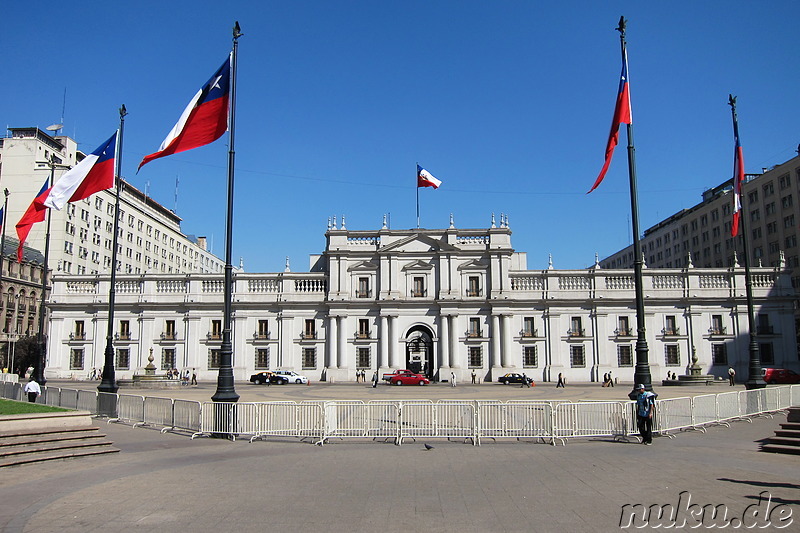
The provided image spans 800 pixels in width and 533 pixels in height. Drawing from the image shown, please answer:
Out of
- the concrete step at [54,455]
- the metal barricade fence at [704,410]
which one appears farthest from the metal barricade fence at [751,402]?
the concrete step at [54,455]

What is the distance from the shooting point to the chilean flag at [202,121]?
1809cm

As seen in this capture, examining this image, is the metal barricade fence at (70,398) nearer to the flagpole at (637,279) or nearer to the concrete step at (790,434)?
the flagpole at (637,279)

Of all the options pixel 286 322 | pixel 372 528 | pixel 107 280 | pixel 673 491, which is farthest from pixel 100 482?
pixel 107 280

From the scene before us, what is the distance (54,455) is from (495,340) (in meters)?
47.0

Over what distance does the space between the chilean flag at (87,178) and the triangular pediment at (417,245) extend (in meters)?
37.4

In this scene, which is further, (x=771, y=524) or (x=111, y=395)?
(x=111, y=395)

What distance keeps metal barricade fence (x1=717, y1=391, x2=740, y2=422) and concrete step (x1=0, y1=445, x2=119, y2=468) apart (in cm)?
1850

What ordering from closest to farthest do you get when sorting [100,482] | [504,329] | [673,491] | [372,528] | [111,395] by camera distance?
1. [372,528]
2. [673,491]
3. [100,482]
4. [111,395]
5. [504,329]

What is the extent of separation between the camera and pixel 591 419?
671 inches

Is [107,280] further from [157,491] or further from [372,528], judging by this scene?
[372,528]

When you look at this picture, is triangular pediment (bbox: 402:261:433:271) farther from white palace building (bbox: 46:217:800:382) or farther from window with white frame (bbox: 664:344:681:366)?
window with white frame (bbox: 664:344:681:366)

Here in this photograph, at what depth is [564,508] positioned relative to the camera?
9.45 meters

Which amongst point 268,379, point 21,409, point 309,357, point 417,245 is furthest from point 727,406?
point 309,357

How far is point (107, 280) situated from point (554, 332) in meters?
43.9
